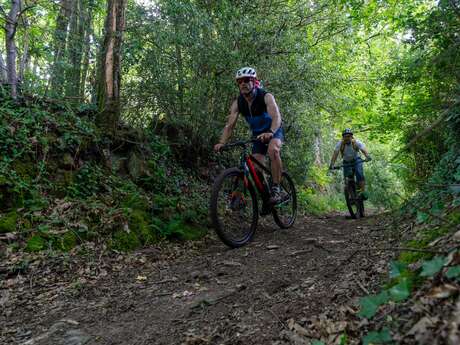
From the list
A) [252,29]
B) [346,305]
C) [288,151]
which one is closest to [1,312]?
[346,305]

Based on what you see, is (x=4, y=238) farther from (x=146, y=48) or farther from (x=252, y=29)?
(x=252, y=29)

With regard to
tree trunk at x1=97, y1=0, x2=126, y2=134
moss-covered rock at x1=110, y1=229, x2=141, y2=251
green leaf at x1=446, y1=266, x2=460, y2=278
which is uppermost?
tree trunk at x1=97, y1=0, x2=126, y2=134

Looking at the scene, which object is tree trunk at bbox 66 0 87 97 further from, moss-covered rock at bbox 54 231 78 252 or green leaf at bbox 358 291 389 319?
green leaf at bbox 358 291 389 319

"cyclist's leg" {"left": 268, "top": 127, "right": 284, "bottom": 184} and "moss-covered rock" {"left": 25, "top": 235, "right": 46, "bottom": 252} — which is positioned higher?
"cyclist's leg" {"left": 268, "top": 127, "right": 284, "bottom": 184}

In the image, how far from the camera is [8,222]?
15.1ft

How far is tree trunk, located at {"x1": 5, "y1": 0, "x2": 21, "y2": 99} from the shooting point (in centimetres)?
600

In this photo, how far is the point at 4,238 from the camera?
4422mm

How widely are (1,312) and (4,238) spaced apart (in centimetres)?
126

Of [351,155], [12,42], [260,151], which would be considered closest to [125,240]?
[260,151]

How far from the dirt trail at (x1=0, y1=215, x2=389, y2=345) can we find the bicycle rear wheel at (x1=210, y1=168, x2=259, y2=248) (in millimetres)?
499

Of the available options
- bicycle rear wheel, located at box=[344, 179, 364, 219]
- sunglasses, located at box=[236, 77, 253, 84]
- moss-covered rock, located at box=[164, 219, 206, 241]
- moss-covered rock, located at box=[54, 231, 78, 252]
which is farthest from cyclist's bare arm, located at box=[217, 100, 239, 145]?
bicycle rear wheel, located at box=[344, 179, 364, 219]

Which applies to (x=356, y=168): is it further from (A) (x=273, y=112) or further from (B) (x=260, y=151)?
(A) (x=273, y=112)

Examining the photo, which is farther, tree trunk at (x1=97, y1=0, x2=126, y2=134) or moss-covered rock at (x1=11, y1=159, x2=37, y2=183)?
tree trunk at (x1=97, y1=0, x2=126, y2=134)

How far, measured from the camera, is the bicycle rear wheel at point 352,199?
29.6ft
